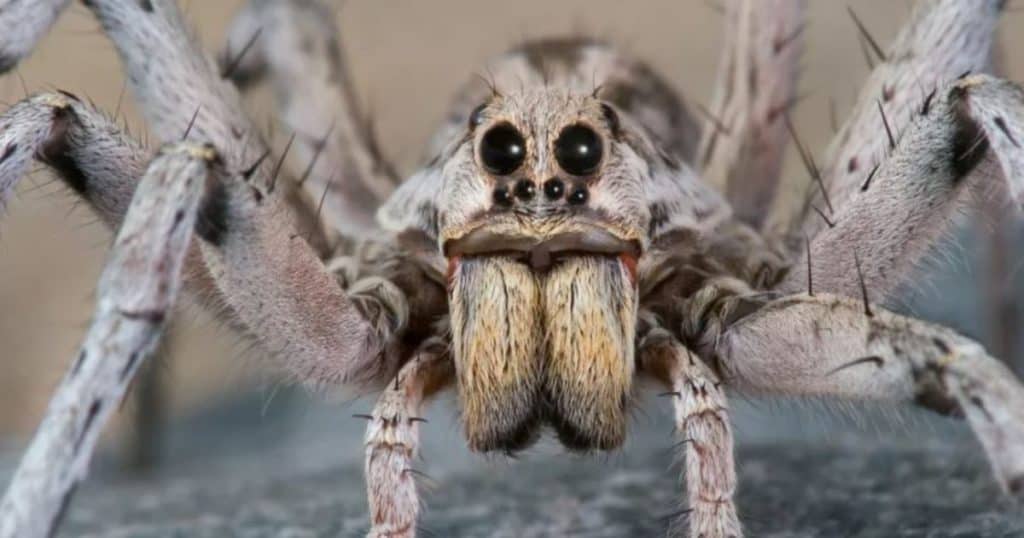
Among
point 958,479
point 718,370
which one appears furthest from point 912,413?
point 958,479

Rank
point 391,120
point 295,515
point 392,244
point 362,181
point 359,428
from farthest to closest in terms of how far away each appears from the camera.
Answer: point 391,120 < point 359,428 < point 362,181 < point 295,515 < point 392,244

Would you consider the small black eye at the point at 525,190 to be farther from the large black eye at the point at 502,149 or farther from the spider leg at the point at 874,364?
the spider leg at the point at 874,364

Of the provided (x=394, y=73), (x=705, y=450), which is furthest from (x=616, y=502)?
(x=394, y=73)

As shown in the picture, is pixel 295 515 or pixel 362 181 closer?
pixel 295 515

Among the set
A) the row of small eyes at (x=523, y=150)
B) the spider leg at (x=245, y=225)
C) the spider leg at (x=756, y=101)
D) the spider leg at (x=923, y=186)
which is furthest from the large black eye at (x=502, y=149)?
the spider leg at (x=756, y=101)

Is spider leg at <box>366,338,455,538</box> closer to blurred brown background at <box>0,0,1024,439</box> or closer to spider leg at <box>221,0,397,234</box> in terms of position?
spider leg at <box>221,0,397,234</box>

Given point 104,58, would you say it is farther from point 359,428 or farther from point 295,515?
Answer: point 295,515

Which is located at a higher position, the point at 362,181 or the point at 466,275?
the point at 362,181

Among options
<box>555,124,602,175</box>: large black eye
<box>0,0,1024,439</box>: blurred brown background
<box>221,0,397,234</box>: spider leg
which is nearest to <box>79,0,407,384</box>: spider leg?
<box>555,124,602,175</box>: large black eye
